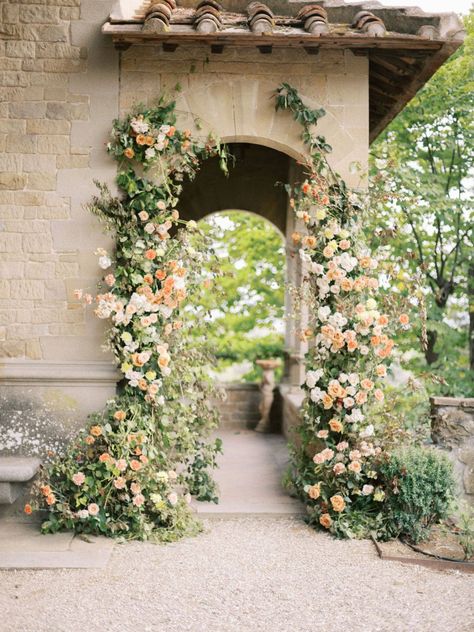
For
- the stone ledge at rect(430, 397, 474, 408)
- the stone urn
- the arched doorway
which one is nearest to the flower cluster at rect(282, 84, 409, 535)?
the stone ledge at rect(430, 397, 474, 408)

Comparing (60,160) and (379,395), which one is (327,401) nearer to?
(379,395)

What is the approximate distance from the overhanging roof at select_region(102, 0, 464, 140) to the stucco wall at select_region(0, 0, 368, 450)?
240 millimetres

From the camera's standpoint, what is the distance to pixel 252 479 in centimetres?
656

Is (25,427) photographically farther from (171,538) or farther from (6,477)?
(171,538)

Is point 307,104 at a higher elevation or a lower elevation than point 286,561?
higher

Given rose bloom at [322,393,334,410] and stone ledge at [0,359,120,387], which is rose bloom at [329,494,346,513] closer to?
rose bloom at [322,393,334,410]

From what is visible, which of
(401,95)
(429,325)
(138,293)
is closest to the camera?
(138,293)

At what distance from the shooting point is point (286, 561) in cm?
446

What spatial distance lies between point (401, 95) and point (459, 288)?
4.38m

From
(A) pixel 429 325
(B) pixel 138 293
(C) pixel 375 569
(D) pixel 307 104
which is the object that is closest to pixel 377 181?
(D) pixel 307 104

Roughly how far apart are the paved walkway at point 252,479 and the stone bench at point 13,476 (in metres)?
1.35

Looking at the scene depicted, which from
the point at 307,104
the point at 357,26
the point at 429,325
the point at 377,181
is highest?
the point at 357,26

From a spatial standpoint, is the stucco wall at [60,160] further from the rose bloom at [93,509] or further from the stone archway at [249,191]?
the stone archway at [249,191]

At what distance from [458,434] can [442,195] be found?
4.35m
